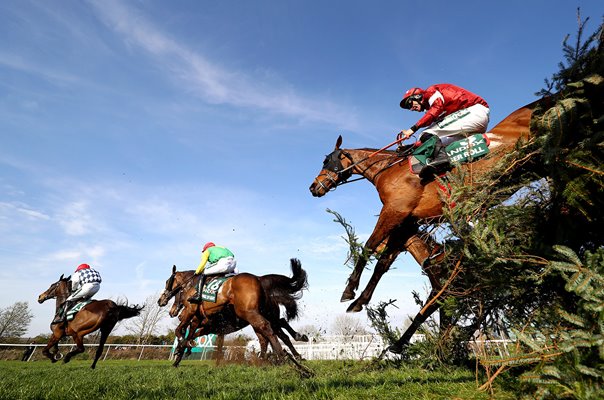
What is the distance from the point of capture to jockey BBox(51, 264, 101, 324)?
10227mm

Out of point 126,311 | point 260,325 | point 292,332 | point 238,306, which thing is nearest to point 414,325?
point 260,325

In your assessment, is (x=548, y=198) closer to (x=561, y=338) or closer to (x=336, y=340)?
(x=561, y=338)

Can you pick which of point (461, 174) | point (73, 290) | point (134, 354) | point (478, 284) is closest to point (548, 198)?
point (461, 174)

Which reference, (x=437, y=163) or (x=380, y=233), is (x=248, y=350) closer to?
(x=380, y=233)

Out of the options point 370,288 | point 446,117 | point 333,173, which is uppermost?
point 333,173

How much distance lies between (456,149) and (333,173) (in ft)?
6.81

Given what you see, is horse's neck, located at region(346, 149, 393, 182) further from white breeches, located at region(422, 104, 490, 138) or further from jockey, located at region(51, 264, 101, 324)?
jockey, located at region(51, 264, 101, 324)

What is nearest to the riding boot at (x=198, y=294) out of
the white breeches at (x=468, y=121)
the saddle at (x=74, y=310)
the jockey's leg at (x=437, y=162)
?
the saddle at (x=74, y=310)

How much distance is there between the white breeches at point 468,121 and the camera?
3.74 meters

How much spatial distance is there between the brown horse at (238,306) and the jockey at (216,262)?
1.75 feet

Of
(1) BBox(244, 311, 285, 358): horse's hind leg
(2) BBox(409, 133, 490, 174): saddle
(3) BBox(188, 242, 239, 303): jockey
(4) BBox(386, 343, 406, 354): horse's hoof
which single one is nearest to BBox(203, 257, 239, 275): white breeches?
(3) BBox(188, 242, 239, 303): jockey

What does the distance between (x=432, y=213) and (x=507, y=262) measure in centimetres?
146

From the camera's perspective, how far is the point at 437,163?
370 centimetres

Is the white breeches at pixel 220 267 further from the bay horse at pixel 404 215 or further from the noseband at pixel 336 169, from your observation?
the bay horse at pixel 404 215
